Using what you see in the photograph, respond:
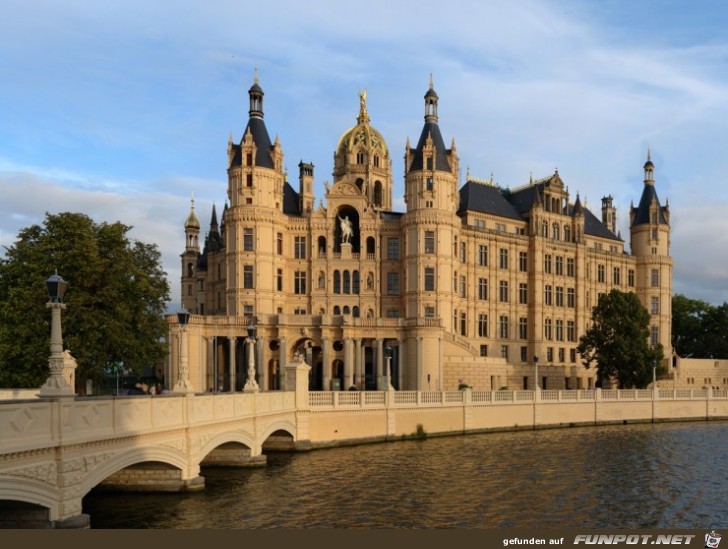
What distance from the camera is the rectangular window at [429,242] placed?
77500 millimetres

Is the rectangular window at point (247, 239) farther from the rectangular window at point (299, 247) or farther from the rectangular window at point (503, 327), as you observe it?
the rectangular window at point (503, 327)

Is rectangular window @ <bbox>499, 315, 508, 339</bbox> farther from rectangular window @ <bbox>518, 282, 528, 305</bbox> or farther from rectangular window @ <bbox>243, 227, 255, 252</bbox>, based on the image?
rectangular window @ <bbox>243, 227, 255, 252</bbox>

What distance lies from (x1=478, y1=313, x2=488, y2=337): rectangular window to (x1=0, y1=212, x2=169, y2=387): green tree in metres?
44.0

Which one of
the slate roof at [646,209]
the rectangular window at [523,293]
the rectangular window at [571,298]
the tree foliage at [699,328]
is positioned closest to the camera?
the rectangular window at [523,293]

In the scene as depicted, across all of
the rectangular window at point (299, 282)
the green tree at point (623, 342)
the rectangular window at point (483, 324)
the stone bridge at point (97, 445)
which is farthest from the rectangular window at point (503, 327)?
the stone bridge at point (97, 445)

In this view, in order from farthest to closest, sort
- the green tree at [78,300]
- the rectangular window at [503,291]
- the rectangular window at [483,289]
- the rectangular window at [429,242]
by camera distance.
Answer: the rectangular window at [503,291] < the rectangular window at [483,289] < the rectangular window at [429,242] < the green tree at [78,300]

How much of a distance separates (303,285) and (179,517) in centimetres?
5363

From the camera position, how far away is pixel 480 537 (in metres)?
23.4

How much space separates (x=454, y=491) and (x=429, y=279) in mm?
45495

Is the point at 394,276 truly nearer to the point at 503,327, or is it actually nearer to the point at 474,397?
the point at 503,327

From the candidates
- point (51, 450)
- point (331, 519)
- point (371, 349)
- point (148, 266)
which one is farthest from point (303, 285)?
point (51, 450)

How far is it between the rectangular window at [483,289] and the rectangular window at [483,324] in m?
1.86

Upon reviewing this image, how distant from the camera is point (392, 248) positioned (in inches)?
3189

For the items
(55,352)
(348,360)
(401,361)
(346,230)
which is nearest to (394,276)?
(346,230)
